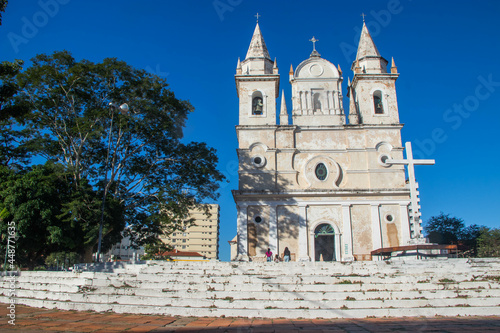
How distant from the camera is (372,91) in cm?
2559

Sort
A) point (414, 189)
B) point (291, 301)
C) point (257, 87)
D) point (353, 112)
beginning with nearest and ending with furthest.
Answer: point (291, 301), point (414, 189), point (353, 112), point (257, 87)

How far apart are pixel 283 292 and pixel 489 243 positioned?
3032 cm

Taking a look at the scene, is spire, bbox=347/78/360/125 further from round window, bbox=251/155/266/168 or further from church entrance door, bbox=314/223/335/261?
church entrance door, bbox=314/223/335/261

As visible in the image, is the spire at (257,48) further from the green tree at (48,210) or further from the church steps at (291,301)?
the church steps at (291,301)

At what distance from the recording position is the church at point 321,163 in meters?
22.7

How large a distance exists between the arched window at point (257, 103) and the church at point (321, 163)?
0.08m

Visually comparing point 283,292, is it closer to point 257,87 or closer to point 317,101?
point 257,87

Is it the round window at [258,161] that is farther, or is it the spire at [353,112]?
the spire at [353,112]

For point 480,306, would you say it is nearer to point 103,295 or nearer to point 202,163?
point 103,295

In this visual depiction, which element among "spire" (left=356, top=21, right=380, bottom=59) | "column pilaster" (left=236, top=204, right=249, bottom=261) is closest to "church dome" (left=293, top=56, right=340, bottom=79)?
"spire" (left=356, top=21, right=380, bottom=59)

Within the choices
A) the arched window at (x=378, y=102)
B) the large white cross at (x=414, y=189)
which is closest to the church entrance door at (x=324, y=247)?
the large white cross at (x=414, y=189)

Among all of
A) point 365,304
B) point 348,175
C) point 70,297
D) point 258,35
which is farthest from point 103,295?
point 258,35

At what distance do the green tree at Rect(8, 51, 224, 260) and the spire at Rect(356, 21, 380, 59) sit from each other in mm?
13400

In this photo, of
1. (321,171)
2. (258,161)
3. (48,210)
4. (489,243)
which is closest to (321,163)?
(321,171)
